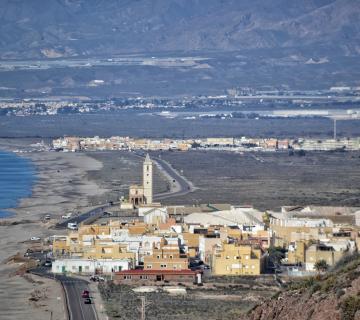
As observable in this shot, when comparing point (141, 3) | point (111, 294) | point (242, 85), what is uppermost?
point (141, 3)

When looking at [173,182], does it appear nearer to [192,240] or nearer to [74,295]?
[192,240]

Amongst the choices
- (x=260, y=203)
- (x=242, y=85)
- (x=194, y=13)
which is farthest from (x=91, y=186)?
(x=194, y=13)

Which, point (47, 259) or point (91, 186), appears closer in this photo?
point (47, 259)

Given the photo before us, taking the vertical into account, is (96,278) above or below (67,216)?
below

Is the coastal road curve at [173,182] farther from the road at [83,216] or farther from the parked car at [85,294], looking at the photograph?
the parked car at [85,294]

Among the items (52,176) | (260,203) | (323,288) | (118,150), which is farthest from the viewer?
(118,150)

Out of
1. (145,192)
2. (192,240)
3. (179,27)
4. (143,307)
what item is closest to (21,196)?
(145,192)

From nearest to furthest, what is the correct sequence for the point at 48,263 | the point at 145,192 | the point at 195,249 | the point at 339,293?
the point at 339,293 < the point at 48,263 < the point at 195,249 < the point at 145,192

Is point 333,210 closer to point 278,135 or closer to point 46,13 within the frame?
point 278,135
